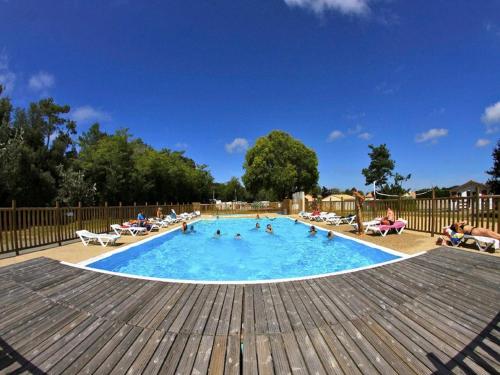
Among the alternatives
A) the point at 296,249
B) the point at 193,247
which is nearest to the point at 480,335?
the point at 296,249

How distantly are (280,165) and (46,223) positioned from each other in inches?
1148

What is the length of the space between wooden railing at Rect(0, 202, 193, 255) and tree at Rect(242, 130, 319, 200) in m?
23.3

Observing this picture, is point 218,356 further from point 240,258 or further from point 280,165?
point 280,165

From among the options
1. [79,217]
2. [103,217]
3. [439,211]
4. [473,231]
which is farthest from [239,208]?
[473,231]

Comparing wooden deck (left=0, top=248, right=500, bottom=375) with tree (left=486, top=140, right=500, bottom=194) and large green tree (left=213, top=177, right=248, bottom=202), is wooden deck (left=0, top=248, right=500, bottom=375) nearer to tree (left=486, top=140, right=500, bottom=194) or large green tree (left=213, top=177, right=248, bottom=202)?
tree (left=486, top=140, right=500, bottom=194)

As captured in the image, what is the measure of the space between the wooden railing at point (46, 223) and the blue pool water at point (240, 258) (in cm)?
249

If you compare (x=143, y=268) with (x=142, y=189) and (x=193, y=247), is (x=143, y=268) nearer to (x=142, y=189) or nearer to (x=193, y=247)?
(x=193, y=247)

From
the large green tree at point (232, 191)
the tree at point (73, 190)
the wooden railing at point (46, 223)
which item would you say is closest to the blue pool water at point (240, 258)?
the wooden railing at point (46, 223)

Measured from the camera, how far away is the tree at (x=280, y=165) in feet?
113

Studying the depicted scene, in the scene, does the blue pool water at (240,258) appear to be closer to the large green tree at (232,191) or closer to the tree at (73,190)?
the tree at (73,190)

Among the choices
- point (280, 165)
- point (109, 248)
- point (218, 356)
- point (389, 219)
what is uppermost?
point (280, 165)

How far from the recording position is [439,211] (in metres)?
9.64

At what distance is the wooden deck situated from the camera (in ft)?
8.82

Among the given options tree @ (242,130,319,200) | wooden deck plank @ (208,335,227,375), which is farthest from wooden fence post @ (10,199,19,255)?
tree @ (242,130,319,200)
